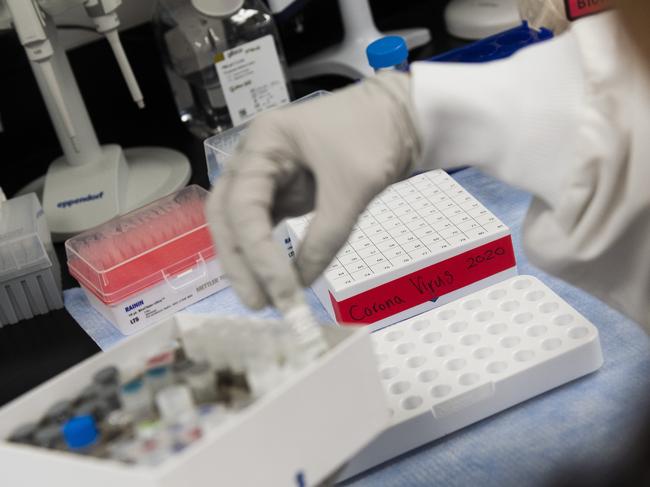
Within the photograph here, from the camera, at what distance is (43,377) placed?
1285mm

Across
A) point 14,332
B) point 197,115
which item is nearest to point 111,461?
point 14,332

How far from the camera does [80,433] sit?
2.52ft

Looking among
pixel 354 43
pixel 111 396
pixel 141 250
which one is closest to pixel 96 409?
pixel 111 396

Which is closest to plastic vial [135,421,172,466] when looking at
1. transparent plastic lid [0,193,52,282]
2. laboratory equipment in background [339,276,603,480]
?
laboratory equipment in background [339,276,603,480]

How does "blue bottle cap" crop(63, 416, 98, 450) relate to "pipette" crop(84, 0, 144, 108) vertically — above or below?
below

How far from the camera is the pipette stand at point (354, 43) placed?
180cm

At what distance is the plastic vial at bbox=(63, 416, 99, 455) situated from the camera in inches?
30.3

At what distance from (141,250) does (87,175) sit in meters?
0.36

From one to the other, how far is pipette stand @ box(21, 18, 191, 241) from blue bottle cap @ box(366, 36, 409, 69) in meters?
0.41

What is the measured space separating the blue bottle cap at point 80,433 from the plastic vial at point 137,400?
0.03 m

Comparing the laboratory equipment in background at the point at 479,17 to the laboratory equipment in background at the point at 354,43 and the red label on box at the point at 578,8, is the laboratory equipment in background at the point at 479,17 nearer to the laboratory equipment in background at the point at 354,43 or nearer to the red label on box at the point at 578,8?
the laboratory equipment in background at the point at 354,43

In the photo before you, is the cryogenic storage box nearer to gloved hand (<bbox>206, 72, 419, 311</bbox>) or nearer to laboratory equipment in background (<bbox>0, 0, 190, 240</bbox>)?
gloved hand (<bbox>206, 72, 419, 311</bbox>)

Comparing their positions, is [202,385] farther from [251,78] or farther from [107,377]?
[251,78]

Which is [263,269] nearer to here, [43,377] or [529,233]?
[529,233]
